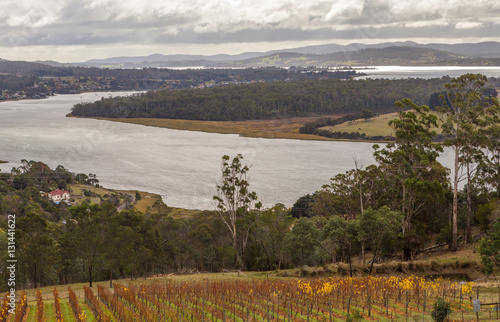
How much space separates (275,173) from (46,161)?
33228 millimetres

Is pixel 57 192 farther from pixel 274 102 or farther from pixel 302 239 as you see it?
pixel 274 102

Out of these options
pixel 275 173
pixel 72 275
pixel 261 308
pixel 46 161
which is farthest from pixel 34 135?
pixel 261 308

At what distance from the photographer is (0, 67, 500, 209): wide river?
55.9 meters

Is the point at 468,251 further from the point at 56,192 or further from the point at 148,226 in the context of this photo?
the point at 56,192

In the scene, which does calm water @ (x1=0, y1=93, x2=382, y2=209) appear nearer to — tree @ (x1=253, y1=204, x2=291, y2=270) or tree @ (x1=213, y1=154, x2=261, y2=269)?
tree @ (x1=213, y1=154, x2=261, y2=269)

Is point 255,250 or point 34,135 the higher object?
point 34,135

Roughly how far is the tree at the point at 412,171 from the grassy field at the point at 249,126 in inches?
2290

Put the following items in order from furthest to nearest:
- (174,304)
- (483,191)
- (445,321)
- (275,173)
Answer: (275,173)
(483,191)
(174,304)
(445,321)

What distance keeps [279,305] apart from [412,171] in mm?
16468

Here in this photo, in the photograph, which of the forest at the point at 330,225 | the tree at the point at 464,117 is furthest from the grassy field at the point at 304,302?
the tree at the point at 464,117

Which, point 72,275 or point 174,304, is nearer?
point 174,304

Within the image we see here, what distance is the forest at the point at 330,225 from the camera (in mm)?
28141

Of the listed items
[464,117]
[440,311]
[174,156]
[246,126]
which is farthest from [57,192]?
[246,126]

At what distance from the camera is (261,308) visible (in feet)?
54.1
